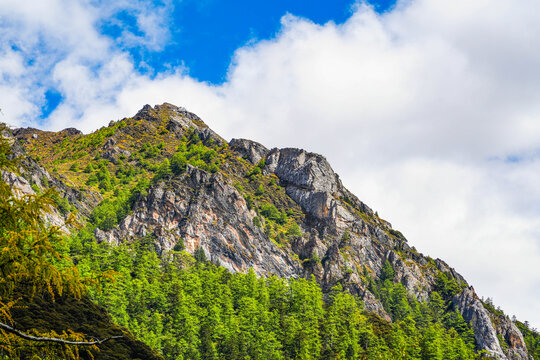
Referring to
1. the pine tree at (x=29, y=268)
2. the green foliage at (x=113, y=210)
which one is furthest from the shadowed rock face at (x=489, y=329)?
the pine tree at (x=29, y=268)

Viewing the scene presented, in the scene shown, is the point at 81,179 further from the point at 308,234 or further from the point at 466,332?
the point at 466,332

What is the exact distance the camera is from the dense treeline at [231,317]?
2219 inches

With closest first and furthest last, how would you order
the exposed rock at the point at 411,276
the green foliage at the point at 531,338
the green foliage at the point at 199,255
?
the green foliage at the point at 199,255, the green foliage at the point at 531,338, the exposed rock at the point at 411,276

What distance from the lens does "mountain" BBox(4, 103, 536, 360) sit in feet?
356

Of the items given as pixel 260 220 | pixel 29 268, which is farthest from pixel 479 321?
pixel 29 268

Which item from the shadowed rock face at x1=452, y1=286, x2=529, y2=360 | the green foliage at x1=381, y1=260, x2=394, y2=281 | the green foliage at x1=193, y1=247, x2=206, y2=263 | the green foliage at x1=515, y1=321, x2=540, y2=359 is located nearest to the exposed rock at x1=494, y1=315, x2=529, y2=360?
the shadowed rock face at x1=452, y1=286, x2=529, y2=360

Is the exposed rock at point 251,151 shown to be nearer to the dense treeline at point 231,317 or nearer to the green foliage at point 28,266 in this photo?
the dense treeline at point 231,317

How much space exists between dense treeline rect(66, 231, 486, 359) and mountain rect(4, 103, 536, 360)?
44.3 feet

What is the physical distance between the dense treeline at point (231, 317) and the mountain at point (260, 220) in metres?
13.5

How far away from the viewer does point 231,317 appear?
64.9 meters

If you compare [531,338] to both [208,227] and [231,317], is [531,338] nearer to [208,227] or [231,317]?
[208,227]

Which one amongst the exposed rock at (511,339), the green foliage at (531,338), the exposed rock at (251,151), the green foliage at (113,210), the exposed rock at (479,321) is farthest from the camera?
the exposed rock at (251,151)

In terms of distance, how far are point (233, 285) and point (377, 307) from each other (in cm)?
4739

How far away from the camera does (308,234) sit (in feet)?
469
